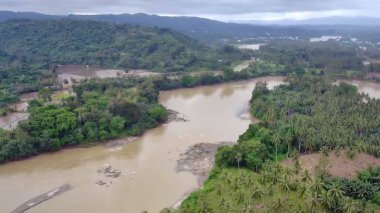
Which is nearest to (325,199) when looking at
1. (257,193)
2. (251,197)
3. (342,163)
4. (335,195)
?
(335,195)

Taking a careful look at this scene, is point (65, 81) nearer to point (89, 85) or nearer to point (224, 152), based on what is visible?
point (89, 85)

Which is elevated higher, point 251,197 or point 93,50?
point 93,50

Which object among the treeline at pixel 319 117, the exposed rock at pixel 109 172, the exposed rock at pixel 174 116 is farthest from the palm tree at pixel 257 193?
the exposed rock at pixel 174 116

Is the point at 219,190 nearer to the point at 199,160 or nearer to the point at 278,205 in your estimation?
the point at 278,205

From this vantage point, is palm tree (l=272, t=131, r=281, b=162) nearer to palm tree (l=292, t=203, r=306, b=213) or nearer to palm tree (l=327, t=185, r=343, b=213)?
palm tree (l=292, t=203, r=306, b=213)

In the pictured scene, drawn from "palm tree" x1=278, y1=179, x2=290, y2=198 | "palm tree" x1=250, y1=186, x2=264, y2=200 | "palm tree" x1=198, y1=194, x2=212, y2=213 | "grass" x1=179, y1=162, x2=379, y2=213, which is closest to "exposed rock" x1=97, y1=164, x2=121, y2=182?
"grass" x1=179, y1=162, x2=379, y2=213

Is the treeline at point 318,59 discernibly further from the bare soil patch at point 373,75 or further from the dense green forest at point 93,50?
the dense green forest at point 93,50
